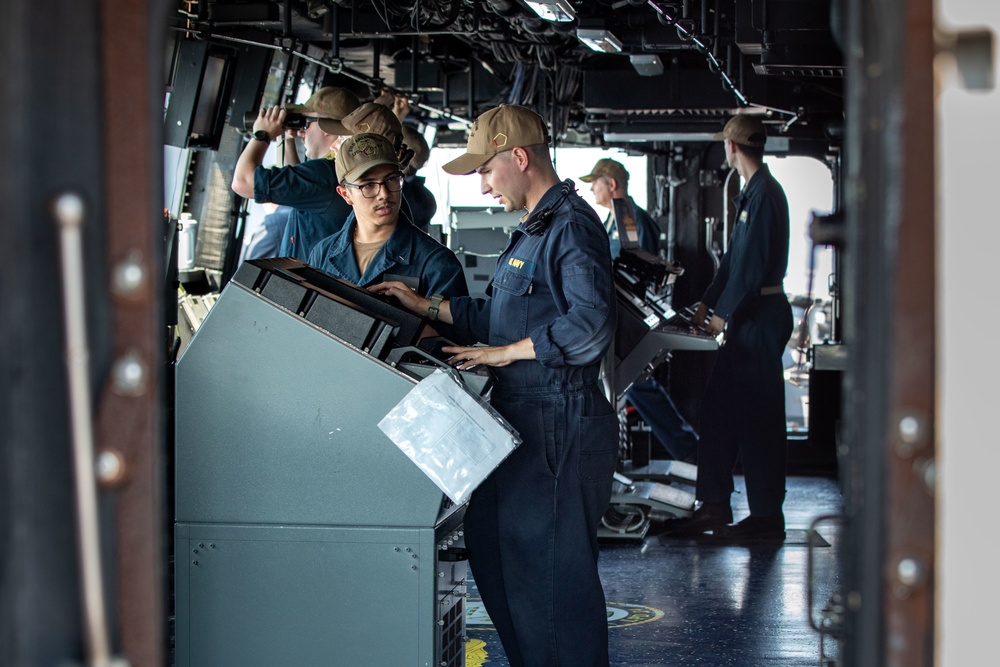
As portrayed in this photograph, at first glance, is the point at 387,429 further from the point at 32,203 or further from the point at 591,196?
the point at 591,196

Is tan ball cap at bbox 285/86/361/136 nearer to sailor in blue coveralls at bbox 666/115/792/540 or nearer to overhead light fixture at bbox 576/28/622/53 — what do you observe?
overhead light fixture at bbox 576/28/622/53

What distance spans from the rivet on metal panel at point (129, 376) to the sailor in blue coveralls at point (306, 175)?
3140mm

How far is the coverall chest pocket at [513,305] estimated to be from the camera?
130 inches

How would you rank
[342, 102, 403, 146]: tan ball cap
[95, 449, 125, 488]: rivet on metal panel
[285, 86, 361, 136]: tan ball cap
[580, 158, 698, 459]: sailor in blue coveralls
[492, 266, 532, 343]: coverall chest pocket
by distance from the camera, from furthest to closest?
[580, 158, 698, 459]: sailor in blue coveralls
[285, 86, 361, 136]: tan ball cap
[342, 102, 403, 146]: tan ball cap
[492, 266, 532, 343]: coverall chest pocket
[95, 449, 125, 488]: rivet on metal panel

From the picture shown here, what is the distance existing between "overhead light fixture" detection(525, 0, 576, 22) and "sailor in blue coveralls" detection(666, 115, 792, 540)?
124 centimetres

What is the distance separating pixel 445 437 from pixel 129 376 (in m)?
1.40

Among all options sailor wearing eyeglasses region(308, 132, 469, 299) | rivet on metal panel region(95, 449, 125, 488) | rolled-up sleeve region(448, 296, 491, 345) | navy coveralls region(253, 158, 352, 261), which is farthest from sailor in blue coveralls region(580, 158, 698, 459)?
rivet on metal panel region(95, 449, 125, 488)

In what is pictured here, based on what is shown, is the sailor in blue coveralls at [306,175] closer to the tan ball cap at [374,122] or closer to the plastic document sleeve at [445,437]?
the tan ball cap at [374,122]

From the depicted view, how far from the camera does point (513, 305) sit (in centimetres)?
333

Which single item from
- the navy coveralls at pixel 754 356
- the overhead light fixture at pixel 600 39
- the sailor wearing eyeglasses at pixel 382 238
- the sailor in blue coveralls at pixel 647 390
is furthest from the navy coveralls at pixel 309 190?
the sailor in blue coveralls at pixel 647 390


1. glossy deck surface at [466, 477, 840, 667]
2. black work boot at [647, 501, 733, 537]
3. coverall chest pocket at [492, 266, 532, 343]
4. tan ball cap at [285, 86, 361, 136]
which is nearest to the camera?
coverall chest pocket at [492, 266, 532, 343]

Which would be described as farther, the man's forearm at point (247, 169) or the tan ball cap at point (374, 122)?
the man's forearm at point (247, 169)

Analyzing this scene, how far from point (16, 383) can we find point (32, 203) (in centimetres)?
19

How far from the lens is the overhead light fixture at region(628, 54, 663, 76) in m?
6.43
